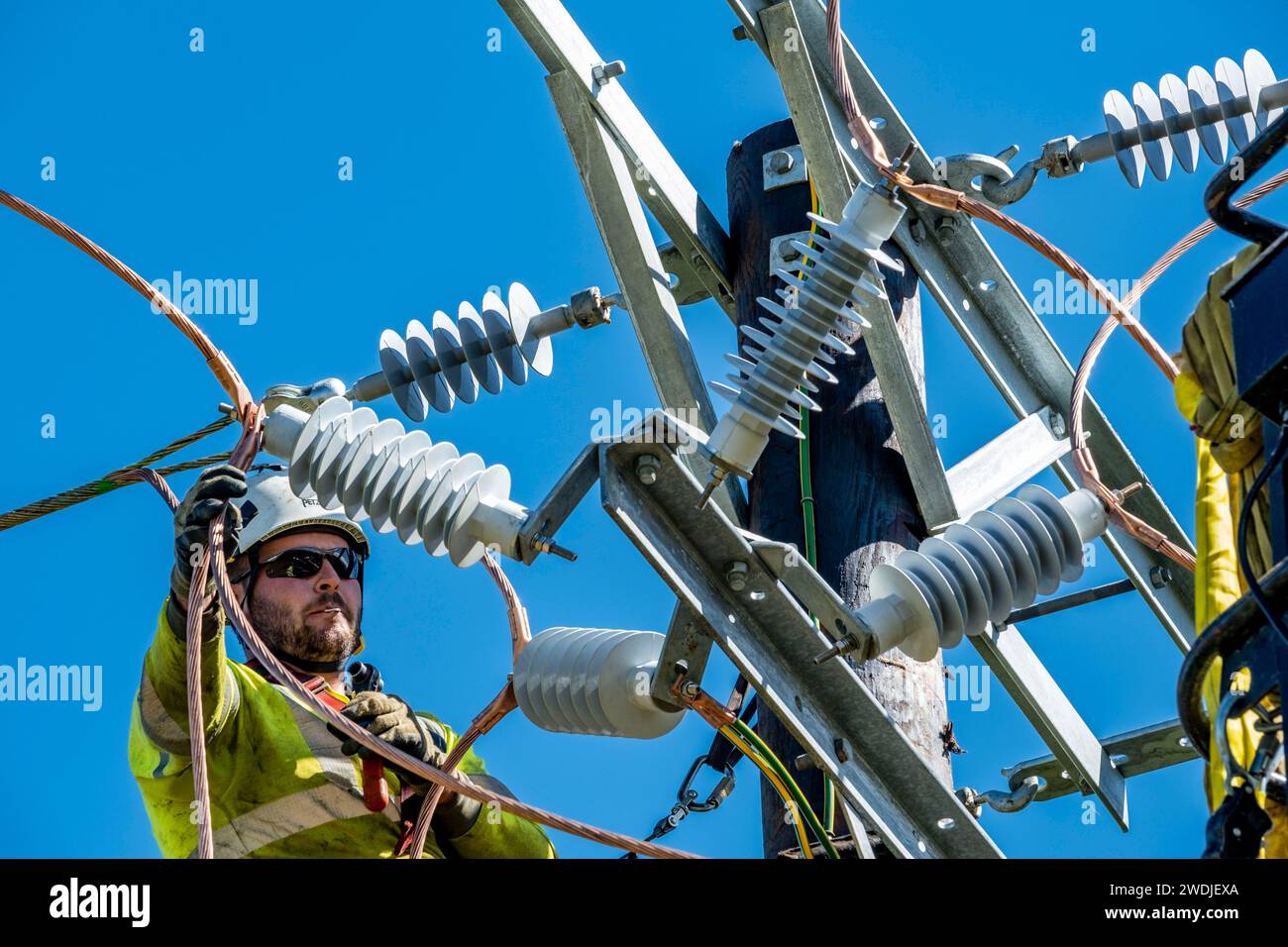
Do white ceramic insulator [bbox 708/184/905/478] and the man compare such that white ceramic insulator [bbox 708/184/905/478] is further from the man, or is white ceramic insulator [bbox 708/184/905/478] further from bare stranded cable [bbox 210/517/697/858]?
the man

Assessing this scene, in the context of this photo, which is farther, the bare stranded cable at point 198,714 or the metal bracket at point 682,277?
the metal bracket at point 682,277

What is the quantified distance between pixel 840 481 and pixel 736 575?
1.14m

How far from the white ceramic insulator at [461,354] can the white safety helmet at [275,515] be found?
1.13 m

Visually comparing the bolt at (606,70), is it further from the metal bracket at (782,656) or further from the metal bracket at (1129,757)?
the metal bracket at (1129,757)

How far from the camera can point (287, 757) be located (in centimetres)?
617

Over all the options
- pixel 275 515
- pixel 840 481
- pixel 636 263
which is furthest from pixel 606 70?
pixel 275 515

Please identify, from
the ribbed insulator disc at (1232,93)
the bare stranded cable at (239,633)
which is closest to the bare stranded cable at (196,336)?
the bare stranded cable at (239,633)

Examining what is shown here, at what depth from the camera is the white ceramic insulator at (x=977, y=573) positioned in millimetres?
4680

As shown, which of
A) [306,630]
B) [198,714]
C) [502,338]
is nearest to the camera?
[198,714]

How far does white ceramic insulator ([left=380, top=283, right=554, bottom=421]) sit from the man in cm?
62

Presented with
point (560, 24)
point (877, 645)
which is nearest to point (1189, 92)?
point (560, 24)

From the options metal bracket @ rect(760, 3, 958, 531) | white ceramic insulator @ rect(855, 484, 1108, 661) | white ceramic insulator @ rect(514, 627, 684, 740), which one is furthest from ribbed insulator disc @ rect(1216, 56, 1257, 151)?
white ceramic insulator @ rect(514, 627, 684, 740)

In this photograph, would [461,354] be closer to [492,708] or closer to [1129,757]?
[492,708]

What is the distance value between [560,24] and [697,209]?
70 centimetres
